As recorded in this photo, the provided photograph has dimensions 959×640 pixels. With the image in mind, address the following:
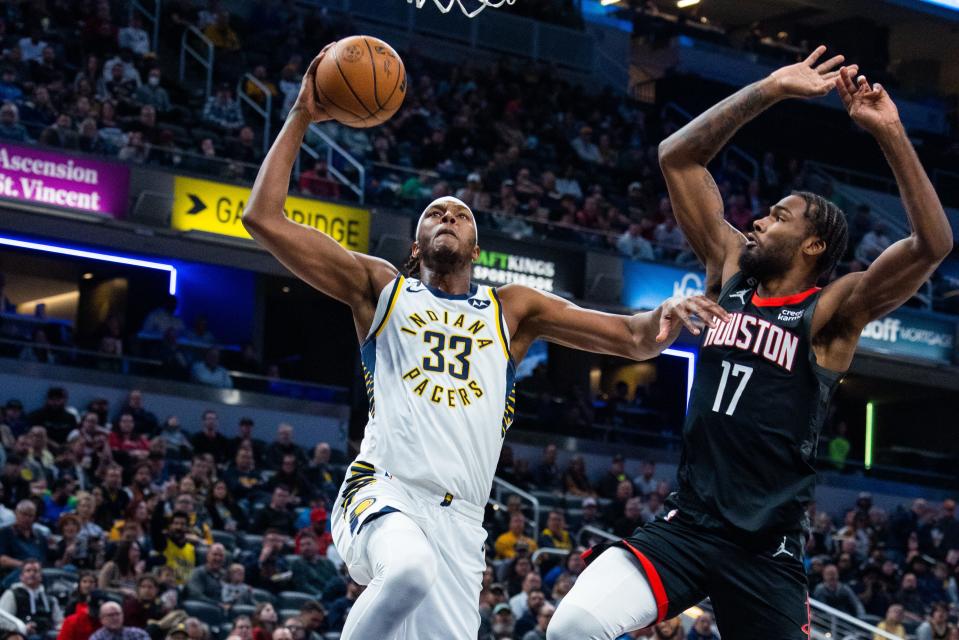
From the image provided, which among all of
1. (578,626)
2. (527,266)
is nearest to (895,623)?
(527,266)

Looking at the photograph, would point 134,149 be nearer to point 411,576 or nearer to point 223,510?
point 223,510

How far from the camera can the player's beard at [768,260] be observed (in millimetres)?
5727

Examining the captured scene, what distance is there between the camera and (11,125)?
18953mm

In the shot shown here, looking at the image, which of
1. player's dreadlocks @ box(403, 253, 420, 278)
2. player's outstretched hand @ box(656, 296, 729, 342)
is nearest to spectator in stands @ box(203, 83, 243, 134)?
player's dreadlocks @ box(403, 253, 420, 278)

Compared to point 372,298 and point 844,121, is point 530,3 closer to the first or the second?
point 844,121

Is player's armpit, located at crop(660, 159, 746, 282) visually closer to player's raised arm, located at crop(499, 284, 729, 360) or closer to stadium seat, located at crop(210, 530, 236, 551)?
player's raised arm, located at crop(499, 284, 729, 360)

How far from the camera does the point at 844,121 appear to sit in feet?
108

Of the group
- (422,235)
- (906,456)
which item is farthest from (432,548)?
(906,456)

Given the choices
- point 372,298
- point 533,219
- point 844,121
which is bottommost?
point 372,298

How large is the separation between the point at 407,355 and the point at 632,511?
13.0m

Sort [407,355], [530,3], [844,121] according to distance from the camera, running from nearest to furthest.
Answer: [407,355] → [530,3] → [844,121]

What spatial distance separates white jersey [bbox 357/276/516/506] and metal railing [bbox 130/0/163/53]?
1796 centimetres

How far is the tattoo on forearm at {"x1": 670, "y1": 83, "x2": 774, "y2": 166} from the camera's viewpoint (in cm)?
586

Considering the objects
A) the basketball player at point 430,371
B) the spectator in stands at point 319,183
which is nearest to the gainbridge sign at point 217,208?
the spectator in stands at point 319,183
